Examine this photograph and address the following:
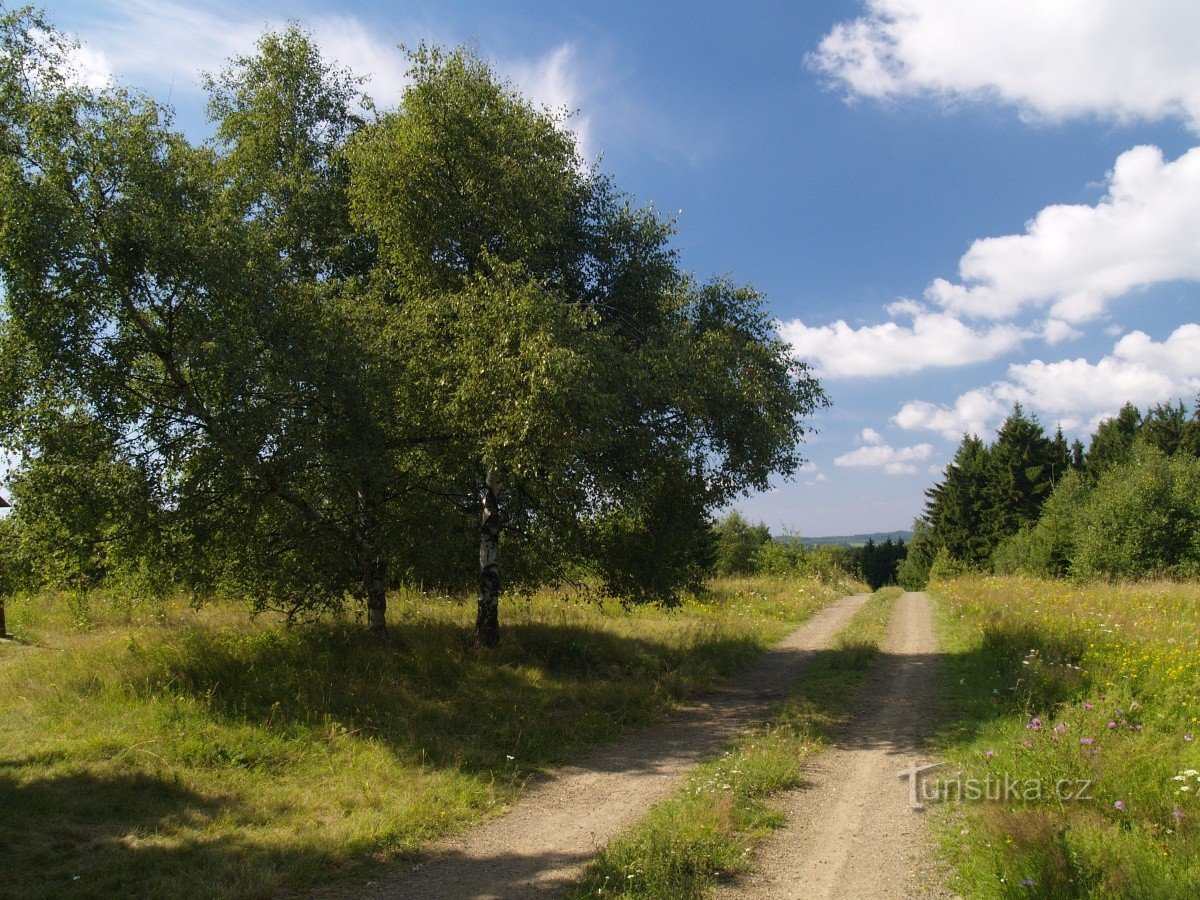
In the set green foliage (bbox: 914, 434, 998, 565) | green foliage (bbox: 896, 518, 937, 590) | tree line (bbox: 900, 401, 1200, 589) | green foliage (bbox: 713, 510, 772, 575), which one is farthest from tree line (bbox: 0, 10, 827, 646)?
green foliage (bbox: 896, 518, 937, 590)

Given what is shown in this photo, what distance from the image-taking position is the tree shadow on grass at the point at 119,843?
576cm

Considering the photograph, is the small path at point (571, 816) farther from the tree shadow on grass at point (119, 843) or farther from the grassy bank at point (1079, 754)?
the grassy bank at point (1079, 754)

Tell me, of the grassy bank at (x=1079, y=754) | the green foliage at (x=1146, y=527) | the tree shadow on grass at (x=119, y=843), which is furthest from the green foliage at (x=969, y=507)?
the tree shadow on grass at (x=119, y=843)

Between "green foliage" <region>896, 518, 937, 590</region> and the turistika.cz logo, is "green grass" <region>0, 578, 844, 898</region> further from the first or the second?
"green foliage" <region>896, 518, 937, 590</region>

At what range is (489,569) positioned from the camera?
46.7ft

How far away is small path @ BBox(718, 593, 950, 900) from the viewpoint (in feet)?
19.6

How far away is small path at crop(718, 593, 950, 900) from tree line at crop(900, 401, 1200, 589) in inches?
1036

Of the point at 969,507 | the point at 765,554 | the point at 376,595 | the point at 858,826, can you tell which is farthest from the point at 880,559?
the point at 858,826

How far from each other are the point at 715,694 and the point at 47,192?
13.0 meters

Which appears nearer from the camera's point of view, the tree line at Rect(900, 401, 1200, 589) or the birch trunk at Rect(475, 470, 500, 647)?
the birch trunk at Rect(475, 470, 500, 647)

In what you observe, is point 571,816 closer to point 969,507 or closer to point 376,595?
point 376,595

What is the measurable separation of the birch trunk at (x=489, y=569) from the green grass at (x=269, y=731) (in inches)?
14.8

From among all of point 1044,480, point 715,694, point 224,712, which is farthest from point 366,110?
point 1044,480

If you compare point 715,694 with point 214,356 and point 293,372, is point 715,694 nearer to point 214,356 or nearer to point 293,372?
point 293,372
